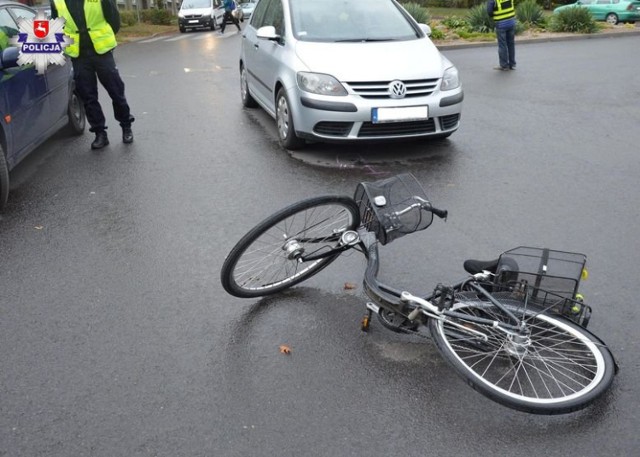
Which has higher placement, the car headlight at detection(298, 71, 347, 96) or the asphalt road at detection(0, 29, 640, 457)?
the car headlight at detection(298, 71, 347, 96)

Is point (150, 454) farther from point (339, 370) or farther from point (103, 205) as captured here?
point (103, 205)

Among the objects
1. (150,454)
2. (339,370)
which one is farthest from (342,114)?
(150,454)

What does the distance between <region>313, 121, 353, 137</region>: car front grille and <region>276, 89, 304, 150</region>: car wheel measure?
391 millimetres

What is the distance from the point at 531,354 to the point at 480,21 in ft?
61.5

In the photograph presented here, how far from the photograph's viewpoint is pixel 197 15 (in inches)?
1225

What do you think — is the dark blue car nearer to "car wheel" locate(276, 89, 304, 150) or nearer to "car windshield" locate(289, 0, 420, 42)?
Result: "car wheel" locate(276, 89, 304, 150)

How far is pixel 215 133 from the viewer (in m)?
8.20

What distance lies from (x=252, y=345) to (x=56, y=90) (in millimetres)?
4845

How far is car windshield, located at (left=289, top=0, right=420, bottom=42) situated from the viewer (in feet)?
23.9

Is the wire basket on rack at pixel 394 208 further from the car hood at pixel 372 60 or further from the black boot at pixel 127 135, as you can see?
the black boot at pixel 127 135

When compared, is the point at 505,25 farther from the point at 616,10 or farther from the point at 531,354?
the point at 616,10

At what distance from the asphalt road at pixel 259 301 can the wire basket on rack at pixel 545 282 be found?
0.43 metres

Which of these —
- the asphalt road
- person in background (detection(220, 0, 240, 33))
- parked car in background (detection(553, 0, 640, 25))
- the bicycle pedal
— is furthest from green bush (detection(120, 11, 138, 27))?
the bicycle pedal

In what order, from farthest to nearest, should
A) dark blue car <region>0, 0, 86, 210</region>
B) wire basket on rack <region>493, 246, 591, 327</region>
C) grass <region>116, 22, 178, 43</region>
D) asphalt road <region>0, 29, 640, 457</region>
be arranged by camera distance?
grass <region>116, 22, 178, 43</region> < dark blue car <region>0, 0, 86, 210</region> < wire basket on rack <region>493, 246, 591, 327</region> < asphalt road <region>0, 29, 640, 457</region>
